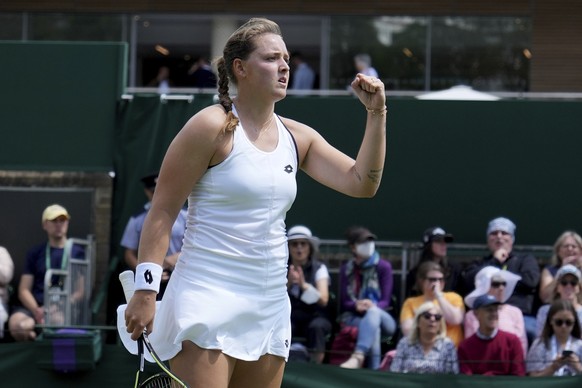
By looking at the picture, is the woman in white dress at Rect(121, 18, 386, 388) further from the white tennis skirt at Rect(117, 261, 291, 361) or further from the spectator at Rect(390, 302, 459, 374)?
the spectator at Rect(390, 302, 459, 374)

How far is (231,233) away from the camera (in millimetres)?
4160

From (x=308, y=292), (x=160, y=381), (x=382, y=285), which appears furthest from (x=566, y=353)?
(x=160, y=381)

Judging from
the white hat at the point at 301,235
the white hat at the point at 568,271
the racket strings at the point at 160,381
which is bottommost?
the racket strings at the point at 160,381

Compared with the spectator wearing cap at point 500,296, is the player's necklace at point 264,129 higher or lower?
higher

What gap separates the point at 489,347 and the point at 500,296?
0.63 metres

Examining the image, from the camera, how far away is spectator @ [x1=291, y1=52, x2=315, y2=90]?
15.1 m

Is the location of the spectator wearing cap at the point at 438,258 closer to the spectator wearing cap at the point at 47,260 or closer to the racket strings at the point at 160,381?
the spectator wearing cap at the point at 47,260

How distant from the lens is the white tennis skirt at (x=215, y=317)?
411cm

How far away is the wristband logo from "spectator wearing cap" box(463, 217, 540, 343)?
5.51m

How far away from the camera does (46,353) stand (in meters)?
7.99

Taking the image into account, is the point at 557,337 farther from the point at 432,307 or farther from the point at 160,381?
the point at 160,381

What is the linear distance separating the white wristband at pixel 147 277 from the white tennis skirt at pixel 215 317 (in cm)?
12

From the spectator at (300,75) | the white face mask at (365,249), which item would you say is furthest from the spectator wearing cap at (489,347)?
the spectator at (300,75)

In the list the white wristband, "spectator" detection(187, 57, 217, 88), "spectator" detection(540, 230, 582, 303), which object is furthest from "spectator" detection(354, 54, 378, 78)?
the white wristband
